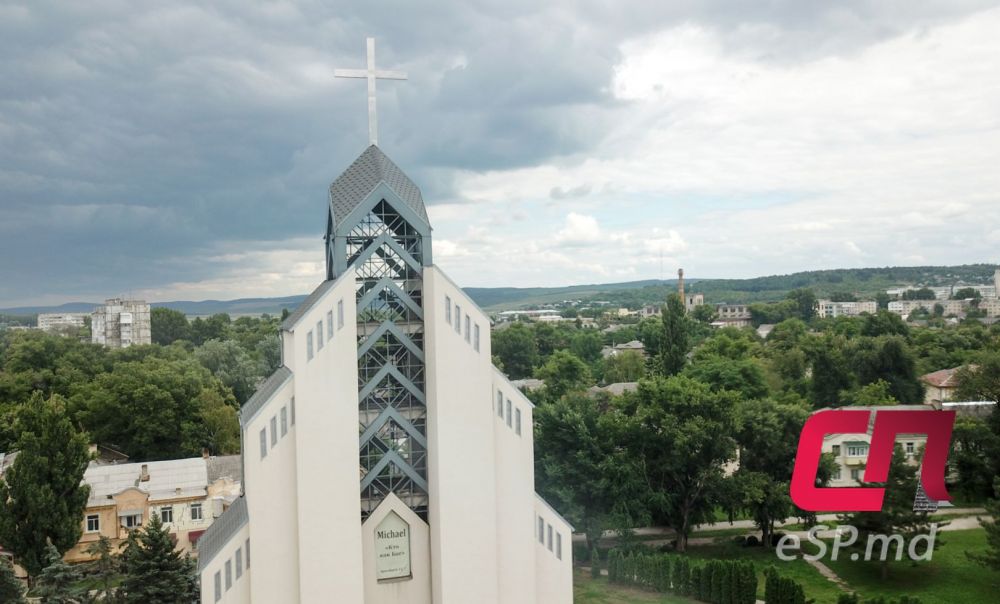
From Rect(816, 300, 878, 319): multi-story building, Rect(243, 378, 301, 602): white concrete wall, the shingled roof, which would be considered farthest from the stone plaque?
Rect(816, 300, 878, 319): multi-story building

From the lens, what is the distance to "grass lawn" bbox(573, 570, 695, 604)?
1033 inches

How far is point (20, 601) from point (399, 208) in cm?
1833

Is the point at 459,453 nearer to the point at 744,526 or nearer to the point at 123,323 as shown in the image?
the point at 744,526

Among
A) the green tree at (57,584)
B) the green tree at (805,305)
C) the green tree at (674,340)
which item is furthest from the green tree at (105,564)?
the green tree at (805,305)

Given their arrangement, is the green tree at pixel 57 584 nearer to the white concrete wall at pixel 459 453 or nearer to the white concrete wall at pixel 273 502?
the white concrete wall at pixel 273 502

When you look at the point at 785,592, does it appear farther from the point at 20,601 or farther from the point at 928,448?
the point at 20,601

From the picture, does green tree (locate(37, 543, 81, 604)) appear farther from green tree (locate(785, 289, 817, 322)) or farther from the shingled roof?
green tree (locate(785, 289, 817, 322))

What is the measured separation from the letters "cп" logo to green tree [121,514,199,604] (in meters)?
22.2

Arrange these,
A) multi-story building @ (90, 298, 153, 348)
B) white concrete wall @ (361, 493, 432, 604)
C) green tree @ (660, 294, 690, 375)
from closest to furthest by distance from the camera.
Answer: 1. white concrete wall @ (361, 493, 432, 604)
2. green tree @ (660, 294, 690, 375)
3. multi-story building @ (90, 298, 153, 348)

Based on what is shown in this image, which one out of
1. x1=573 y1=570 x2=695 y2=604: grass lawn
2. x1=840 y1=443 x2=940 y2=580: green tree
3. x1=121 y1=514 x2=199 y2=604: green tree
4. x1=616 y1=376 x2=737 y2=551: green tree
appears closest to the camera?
x1=121 y1=514 x2=199 y2=604: green tree

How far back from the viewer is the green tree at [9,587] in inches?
923

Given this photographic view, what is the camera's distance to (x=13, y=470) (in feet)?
92.1

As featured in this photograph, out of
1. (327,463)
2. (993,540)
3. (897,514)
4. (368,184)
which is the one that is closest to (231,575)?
(327,463)

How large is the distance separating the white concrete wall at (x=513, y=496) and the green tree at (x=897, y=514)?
16685 mm
